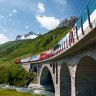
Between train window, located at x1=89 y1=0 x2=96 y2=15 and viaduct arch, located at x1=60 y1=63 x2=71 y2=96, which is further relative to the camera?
viaduct arch, located at x1=60 y1=63 x2=71 y2=96

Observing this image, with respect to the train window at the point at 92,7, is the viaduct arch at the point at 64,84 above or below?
below

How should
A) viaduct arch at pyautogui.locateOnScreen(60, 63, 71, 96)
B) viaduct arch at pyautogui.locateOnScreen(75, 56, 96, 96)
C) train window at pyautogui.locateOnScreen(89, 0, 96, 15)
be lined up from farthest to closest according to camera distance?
viaduct arch at pyautogui.locateOnScreen(60, 63, 71, 96) < viaduct arch at pyautogui.locateOnScreen(75, 56, 96, 96) < train window at pyautogui.locateOnScreen(89, 0, 96, 15)

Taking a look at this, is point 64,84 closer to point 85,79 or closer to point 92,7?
point 85,79

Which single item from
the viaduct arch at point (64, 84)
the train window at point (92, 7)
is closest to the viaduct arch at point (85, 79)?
the train window at point (92, 7)

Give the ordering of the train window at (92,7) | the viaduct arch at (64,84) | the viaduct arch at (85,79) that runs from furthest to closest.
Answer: the viaduct arch at (64,84) → the viaduct arch at (85,79) → the train window at (92,7)

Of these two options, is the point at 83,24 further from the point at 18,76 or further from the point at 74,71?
the point at 18,76

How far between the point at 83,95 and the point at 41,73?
2251 inches

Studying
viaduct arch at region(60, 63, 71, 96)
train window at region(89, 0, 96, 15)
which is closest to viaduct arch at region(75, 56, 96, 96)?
train window at region(89, 0, 96, 15)

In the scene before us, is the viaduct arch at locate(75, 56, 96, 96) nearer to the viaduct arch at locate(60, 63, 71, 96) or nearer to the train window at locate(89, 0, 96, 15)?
the train window at locate(89, 0, 96, 15)

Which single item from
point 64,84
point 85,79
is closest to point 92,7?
point 85,79

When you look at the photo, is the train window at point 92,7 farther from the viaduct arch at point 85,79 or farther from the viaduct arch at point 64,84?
the viaduct arch at point 64,84

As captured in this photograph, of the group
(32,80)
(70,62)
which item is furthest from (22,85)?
(70,62)

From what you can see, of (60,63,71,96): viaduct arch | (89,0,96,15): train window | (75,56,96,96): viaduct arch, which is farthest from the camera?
(60,63,71,96): viaduct arch

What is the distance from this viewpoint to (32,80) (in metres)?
97.8
